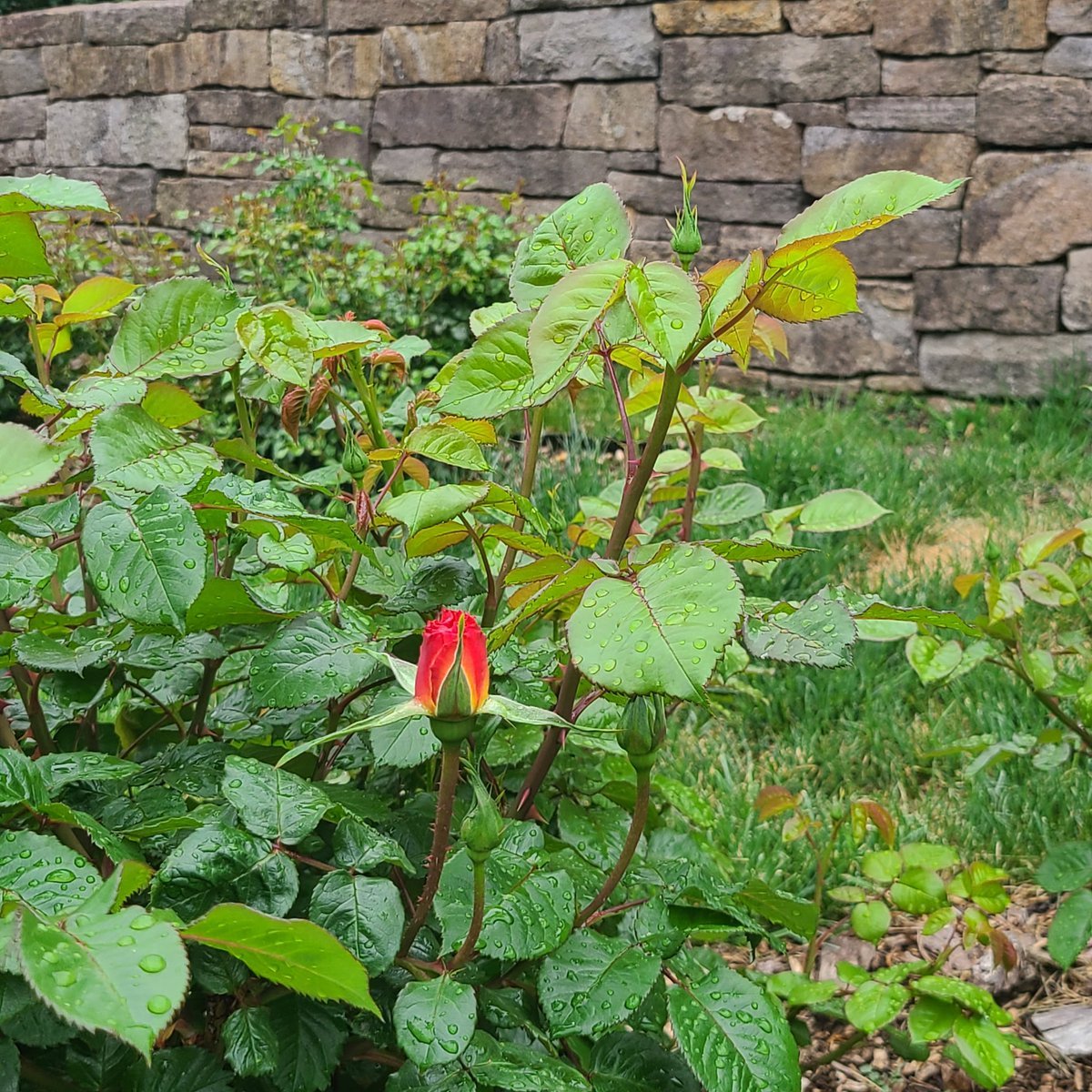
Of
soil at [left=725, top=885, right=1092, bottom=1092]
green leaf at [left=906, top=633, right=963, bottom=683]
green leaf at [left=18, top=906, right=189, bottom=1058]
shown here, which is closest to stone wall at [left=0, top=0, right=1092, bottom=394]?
soil at [left=725, top=885, right=1092, bottom=1092]

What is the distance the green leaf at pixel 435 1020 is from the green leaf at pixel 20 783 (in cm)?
21

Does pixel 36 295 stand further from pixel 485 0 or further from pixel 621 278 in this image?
pixel 485 0

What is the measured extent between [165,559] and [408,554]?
0.20 metres

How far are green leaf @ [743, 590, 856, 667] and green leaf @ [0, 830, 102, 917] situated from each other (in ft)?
1.14

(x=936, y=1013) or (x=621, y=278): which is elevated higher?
(x=621, y=278)

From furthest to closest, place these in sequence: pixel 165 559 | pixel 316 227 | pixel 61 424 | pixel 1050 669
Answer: pixel 316 227 < pixel 1050 669 < pixel 61 424 < pixel 165 559

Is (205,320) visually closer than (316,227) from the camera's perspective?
Yes

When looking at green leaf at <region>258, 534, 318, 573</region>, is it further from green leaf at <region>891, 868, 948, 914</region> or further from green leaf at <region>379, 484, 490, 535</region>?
green leaf at <region>891, 868, 948, 914</region>

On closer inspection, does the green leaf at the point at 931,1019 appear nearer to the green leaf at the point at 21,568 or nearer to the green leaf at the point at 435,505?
the green leaf at the point at 435,505

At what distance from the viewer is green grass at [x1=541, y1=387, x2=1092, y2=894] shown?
179 cm

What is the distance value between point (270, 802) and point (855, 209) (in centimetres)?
45

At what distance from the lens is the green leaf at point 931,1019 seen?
1.13 m

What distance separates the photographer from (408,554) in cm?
80

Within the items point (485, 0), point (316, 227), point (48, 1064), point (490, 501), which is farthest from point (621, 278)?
point (485, 0)
